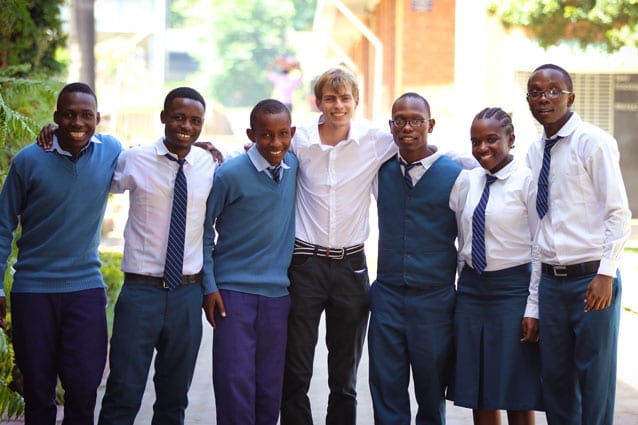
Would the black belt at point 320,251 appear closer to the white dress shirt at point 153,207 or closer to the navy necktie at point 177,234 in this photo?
the white dress shirt at point 153,207

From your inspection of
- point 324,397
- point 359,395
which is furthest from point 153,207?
point 359,395

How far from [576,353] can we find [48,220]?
2673 mm

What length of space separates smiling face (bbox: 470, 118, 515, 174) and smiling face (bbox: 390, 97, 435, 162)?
302 millimetres

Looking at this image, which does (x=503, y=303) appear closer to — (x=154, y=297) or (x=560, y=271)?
(x=560, y=271)

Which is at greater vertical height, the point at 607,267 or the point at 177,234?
the point at 177,234


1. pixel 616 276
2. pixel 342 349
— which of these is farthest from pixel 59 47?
pixel 616 276

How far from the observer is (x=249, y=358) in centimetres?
554

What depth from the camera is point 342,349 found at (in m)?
5.87

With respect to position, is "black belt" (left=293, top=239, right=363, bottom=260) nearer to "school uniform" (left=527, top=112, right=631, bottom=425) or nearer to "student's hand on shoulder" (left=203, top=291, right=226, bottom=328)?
"student's hand on shoulder" (left=203, top=291, right=226, bottom=328)

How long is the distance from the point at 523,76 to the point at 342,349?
42.8 feet

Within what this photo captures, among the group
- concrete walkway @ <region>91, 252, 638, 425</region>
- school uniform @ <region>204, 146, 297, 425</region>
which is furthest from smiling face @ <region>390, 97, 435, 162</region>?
concrete walkway @ <region>91, 252, 638, 425</region>

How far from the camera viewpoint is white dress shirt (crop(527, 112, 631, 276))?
16.1 feet

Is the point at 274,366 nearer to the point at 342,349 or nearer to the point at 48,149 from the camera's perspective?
the point at 342,349

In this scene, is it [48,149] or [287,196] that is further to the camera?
[287,196]
